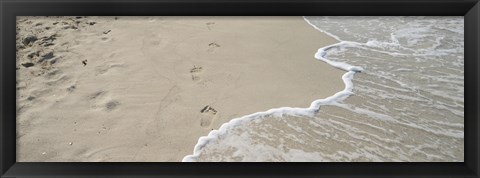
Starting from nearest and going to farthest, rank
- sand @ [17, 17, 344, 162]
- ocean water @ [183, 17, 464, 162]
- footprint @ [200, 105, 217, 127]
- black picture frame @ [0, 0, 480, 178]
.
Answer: black picture frame @ [0, 0, 480, 178] < ocean water @ [183, 17, 464, 162] < sand @ [17, 17, 344, 162] < footprint @ [200, 105, 217, 127]

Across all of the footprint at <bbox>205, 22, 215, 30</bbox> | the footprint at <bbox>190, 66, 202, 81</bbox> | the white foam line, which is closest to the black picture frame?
the white foam line

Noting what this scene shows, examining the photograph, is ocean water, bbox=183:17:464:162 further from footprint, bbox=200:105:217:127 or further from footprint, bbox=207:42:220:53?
footprint, bbox=207:42:220:53

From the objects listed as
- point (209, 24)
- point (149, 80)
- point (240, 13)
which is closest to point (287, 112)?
point (149, 80)

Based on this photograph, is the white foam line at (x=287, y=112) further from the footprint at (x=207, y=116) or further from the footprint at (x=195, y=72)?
the footprint at (x=195, y=72)

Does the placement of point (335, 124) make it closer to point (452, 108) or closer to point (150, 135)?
point (452, 108)

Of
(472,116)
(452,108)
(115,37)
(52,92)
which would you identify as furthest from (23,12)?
(452,108)
